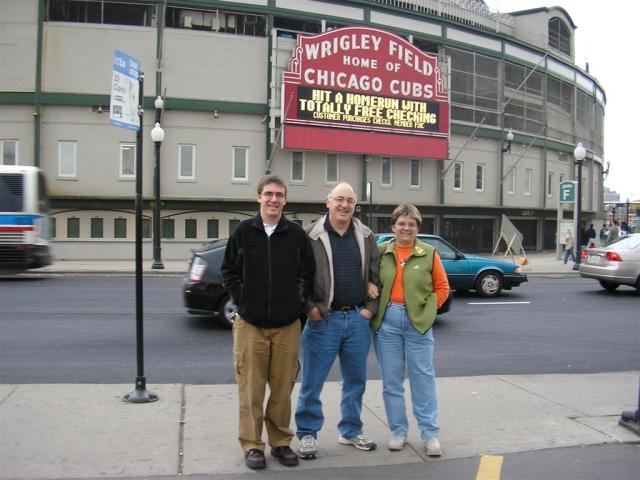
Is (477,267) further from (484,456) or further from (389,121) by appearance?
(389,121)

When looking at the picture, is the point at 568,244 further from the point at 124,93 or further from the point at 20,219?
the point at 124,93

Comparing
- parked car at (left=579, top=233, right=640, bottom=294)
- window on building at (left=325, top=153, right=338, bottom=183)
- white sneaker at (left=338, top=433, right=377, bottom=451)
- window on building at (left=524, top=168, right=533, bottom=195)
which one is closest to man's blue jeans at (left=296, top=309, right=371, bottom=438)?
white sneaker at (left=338, top=433, right=377, bottom=451)

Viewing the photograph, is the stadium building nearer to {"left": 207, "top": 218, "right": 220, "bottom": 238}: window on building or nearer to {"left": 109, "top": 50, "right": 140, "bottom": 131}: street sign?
{"left": 207, "top": 218, "right": 220, "bottom": 238}: window on building

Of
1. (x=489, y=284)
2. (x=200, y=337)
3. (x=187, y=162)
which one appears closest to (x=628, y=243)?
(x=489, y=284)

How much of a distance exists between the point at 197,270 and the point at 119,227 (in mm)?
17277

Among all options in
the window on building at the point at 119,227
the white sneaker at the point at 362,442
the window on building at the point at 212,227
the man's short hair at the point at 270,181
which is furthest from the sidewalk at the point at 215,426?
the window on building at the point at 212,227

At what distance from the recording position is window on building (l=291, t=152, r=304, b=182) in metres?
28.0

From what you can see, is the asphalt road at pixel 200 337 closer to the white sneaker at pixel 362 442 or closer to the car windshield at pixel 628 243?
the car windshield at pixel 628 243

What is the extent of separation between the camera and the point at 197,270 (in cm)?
983

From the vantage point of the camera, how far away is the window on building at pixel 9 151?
2538 cm

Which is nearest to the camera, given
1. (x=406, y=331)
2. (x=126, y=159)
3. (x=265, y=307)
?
(x=265, y=307)

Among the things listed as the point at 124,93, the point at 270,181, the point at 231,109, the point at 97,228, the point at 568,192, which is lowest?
the point at 97,228

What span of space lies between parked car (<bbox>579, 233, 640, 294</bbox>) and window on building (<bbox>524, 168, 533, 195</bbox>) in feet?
66.7

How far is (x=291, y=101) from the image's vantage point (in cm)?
2616
